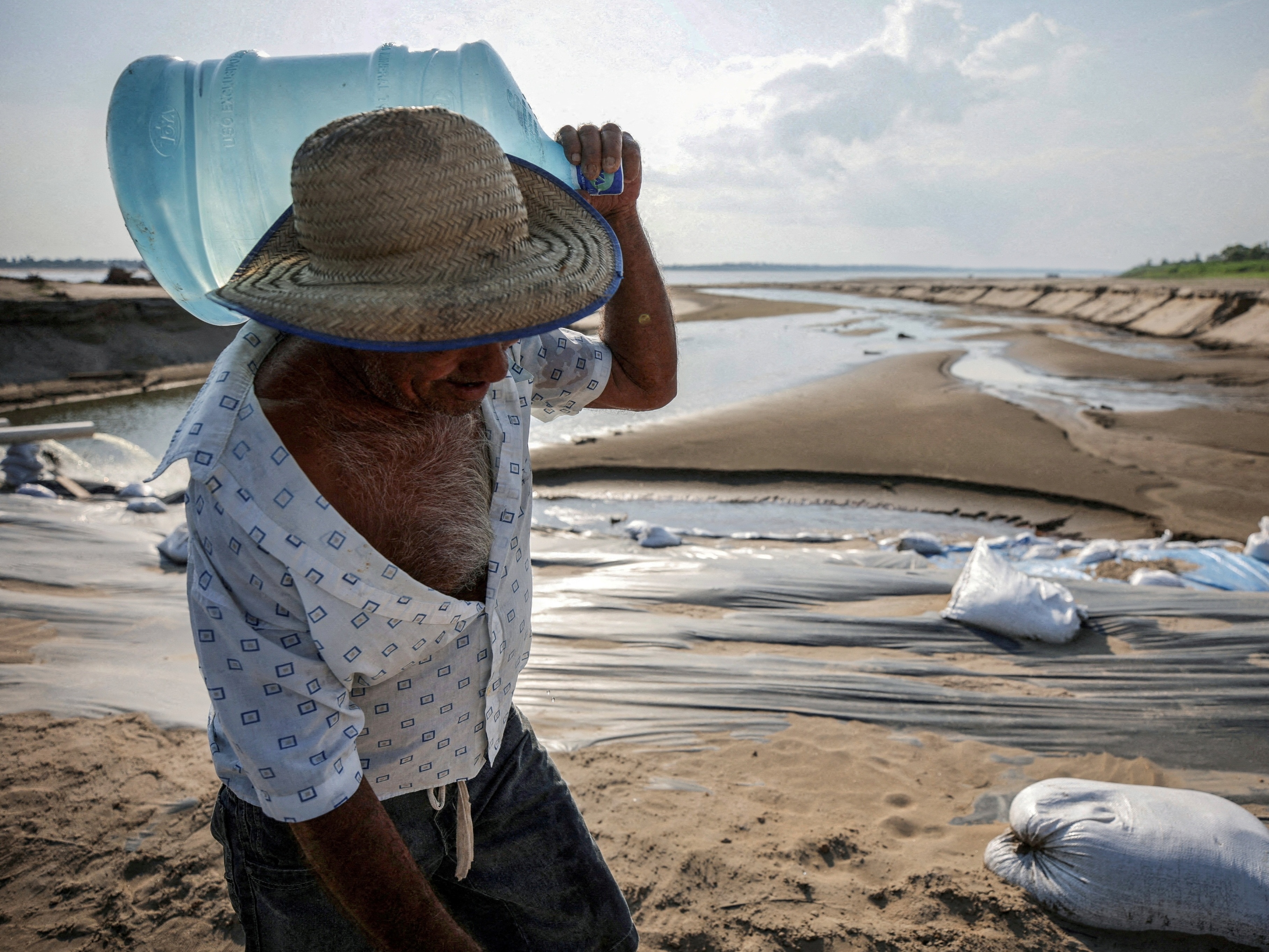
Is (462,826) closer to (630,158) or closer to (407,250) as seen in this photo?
(407,250)

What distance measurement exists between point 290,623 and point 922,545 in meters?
4.61

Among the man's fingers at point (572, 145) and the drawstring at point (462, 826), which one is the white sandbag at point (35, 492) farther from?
the man's fingers at point (572, 145)

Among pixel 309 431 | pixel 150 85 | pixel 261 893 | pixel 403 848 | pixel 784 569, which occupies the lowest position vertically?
pixel 784 569

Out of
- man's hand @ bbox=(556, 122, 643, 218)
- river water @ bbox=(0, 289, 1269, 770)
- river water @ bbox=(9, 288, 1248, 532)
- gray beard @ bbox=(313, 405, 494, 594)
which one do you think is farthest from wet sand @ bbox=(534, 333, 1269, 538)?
gray beard @ bbox=(313, 405, 494, 594)

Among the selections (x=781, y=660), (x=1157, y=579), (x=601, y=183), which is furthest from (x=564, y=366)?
(x=1157, y=579)

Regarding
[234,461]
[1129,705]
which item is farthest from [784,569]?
[234,461]

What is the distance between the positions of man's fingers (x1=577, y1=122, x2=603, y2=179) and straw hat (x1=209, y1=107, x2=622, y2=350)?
36 centimetres

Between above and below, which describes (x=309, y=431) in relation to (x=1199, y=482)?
above

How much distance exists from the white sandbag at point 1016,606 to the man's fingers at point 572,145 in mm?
2795

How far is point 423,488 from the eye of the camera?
3.68ft

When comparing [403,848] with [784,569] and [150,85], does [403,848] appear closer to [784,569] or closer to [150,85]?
[150,85]

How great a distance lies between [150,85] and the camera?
1.43 metres

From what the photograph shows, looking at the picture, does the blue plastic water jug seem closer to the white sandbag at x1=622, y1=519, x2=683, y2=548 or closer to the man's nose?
the man's nose

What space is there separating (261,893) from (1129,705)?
115 inches
